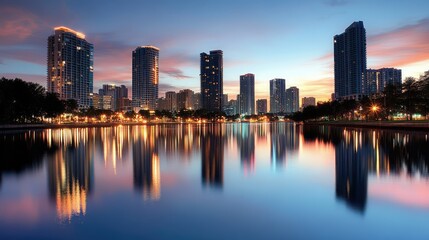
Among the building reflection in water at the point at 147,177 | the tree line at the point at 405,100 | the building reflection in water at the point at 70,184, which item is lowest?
the building reflection in water at the point at 147,177

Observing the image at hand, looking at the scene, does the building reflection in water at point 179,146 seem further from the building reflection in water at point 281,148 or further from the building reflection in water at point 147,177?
the building reflection in water at point 281,148

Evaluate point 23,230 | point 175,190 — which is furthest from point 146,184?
point 23,230

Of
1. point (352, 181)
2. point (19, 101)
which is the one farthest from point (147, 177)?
point (19, 101)

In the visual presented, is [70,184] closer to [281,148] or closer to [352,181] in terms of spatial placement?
[352,181]

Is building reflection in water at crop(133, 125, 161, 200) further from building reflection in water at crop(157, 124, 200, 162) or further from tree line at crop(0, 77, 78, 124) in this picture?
tree line at crop(0, 77, 78, 124)

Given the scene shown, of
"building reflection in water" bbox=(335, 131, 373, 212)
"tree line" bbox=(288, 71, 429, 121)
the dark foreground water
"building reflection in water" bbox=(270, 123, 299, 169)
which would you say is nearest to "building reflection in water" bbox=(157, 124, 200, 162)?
the dark foreground water

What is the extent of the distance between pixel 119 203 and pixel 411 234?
7.86 m

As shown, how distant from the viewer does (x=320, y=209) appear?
9.36 metres

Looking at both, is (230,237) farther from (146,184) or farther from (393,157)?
(393,157)

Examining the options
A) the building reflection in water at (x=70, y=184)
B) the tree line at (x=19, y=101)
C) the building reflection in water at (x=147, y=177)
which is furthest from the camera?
the tree line at (x=19, y=101)

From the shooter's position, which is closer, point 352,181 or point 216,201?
point 216,201

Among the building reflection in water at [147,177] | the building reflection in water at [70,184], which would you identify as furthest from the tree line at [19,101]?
the building reflection in water at [147,177]

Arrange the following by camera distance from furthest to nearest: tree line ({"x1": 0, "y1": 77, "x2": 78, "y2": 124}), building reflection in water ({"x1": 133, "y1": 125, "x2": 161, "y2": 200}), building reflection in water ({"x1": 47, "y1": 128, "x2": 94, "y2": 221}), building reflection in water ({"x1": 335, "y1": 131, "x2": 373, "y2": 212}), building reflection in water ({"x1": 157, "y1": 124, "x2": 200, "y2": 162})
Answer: tree line ({"x1": 0, "y1": 77, "x2": 78, "y2": 124}) < building reflection in water ({"x1": 157, "y1": 124, "x2": 200, "y2": 162}) < building reflection in water ({"x1": 133, "y1": 125, "x2": 161, "y2": 200}) < building reflection in water ({"x1": 335, "y1": 131, "x2": 373, "y2": 212}) < building reflection in water ({"x1": 47, "y1": 128, "x2": 94, "y2": 221})

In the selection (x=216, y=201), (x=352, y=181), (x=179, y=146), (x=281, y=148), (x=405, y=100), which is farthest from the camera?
(x=405, y=100)
